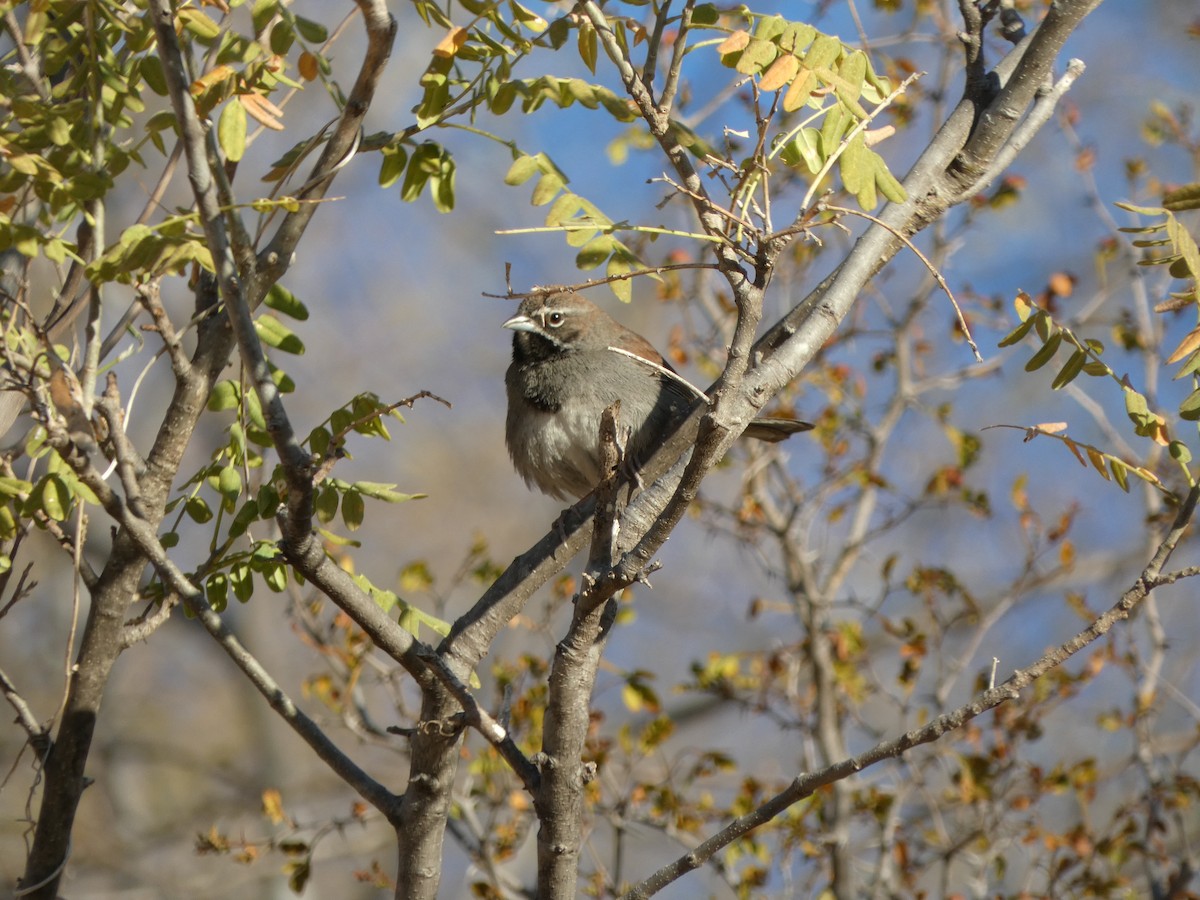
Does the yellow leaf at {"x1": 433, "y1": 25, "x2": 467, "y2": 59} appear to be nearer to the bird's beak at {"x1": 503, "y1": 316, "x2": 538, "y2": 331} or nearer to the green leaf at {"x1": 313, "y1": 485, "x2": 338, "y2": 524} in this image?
the green leaf at {"x1": 313, "y1": 485, "x2": 338, "y2": 524}

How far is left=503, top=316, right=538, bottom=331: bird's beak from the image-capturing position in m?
5.58

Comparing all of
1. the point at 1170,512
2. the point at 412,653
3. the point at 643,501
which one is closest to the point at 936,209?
the point at 643,501

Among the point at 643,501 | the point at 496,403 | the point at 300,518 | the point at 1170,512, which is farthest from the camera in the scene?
the point at 496,403

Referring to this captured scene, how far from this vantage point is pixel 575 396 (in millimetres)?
5387

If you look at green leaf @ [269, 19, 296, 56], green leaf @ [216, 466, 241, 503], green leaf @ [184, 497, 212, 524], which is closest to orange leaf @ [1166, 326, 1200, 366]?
green leaf @ [269, 19, 296, 56]

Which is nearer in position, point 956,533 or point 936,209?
point 936,209

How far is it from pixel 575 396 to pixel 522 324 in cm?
49

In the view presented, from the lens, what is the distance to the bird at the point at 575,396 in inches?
211

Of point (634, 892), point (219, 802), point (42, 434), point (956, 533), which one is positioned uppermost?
point (956, 533)

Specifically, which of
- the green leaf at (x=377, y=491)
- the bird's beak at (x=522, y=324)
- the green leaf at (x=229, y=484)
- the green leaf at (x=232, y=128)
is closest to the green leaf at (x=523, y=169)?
the green leaf at (x=232, y=128)

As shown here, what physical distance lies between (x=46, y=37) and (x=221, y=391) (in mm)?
1239

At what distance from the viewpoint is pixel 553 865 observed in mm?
2793

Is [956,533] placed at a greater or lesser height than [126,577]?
greater

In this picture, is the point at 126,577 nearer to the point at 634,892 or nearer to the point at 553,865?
the point at 553,865
